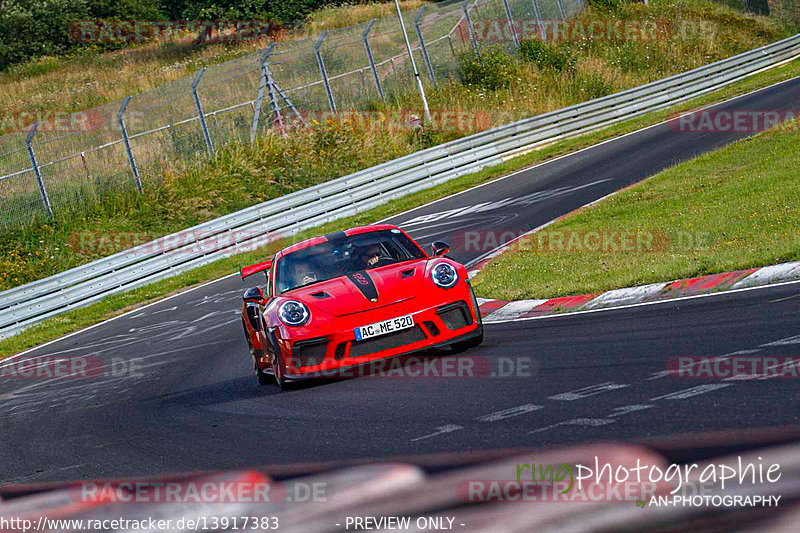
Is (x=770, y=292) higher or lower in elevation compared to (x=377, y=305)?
lower

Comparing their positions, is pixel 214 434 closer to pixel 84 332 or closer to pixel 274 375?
pixel 274 375

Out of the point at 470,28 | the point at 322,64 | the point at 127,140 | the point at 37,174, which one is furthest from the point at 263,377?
the point at 470,28

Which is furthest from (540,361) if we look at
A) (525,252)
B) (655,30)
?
(655,30)

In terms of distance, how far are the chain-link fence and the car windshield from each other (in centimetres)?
1846

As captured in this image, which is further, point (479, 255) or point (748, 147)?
point (748, 147)

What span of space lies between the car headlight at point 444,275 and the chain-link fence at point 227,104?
1985cm

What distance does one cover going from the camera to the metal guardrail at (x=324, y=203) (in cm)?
2223

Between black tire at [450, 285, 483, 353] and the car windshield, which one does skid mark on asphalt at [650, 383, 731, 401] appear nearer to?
black tire at [450, 285, 483, 353]

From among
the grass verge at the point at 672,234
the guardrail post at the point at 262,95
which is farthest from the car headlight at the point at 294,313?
the guardrail post at the point at 262,95

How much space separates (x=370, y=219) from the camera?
25.7 m

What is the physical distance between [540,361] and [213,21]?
170 feet

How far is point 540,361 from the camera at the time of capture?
7852mm

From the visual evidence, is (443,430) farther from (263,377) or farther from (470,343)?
(263,377)

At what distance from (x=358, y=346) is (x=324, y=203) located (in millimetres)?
18668
